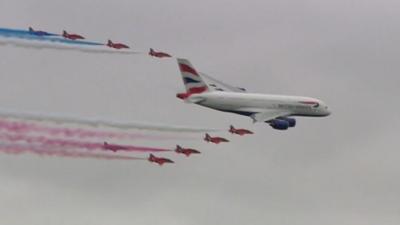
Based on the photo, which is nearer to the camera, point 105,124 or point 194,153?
point 105,124

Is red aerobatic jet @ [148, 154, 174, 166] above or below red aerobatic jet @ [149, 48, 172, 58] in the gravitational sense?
below

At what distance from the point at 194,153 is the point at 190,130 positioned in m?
3.30

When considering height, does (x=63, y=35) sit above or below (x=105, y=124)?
above

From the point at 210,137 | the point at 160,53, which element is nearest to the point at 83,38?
the point at 160,53

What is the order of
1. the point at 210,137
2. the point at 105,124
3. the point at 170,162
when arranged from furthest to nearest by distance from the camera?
the point at 210,137, the point at 170,162, the point at 105,124

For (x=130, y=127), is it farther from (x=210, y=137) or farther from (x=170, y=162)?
(x=210, y=137)

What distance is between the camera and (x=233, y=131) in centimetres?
18062

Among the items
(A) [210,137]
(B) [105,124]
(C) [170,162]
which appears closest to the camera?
(B) [105,124]

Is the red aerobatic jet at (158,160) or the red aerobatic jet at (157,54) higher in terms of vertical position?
the red aerobatic jet at (157,54)

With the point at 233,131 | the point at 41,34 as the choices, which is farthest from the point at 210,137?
the point at 41,34

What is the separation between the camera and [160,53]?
174625 mm

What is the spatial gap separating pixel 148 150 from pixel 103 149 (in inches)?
236

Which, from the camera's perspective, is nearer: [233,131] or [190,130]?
[190,130]

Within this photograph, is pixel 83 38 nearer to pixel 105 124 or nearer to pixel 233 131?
pixel 105 124
